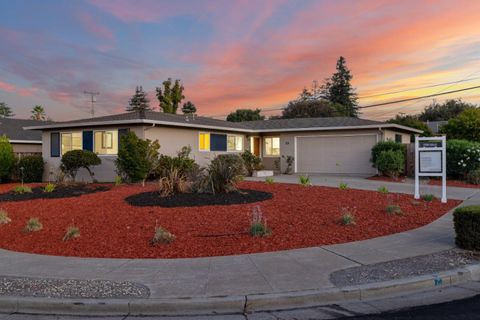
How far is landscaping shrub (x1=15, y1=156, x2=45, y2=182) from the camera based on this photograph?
21188mm

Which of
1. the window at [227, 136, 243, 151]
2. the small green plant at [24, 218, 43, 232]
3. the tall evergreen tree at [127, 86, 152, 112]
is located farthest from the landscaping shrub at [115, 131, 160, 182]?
the tall evergreen tree at [127, 86, 152, 112]

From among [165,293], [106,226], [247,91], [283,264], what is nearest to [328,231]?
[283,264]

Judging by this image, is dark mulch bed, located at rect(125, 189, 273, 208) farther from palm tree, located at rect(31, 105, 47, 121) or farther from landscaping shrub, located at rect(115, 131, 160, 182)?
palm tree, located at rect(31, 105, 47, 121)

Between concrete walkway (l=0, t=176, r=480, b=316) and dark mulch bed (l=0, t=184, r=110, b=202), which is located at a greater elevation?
dark mulch bed (l=0, t=184, r=110, b=202)

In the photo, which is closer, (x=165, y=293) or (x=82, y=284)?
(x=165, y=293)

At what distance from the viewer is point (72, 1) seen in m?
14.7

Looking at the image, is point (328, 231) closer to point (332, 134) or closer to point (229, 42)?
point (229, 42)

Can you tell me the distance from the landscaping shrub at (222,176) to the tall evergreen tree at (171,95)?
3543cm

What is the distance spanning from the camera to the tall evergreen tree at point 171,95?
46812 millimetres

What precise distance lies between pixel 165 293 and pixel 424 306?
125 inches

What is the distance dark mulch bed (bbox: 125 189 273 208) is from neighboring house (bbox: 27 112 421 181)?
23.5 ft

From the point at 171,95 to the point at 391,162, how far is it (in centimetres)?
3259

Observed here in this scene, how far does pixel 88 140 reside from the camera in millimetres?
20562

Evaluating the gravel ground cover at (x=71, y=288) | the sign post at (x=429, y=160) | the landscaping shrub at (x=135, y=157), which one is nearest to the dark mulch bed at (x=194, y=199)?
the landscaping shrub at (x=135, y=157)
